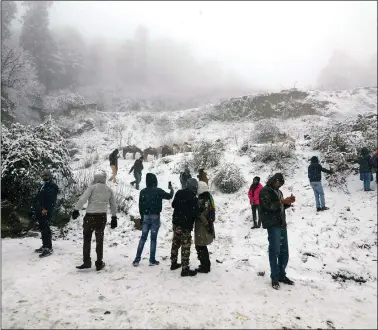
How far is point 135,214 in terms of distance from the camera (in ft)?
32.9

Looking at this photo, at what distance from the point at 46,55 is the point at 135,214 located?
25009mm

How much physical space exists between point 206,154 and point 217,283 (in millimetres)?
11545

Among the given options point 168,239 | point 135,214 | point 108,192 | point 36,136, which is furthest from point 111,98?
point 108,192

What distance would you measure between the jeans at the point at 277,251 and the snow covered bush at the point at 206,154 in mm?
10394

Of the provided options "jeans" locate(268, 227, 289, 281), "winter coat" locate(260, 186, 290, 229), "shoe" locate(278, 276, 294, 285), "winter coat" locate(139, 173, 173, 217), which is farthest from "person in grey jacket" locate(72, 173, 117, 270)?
"shoe" locate(278, 276, 294, 285)

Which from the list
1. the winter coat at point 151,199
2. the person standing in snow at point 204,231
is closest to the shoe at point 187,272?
the person standing in snow at point 204,231

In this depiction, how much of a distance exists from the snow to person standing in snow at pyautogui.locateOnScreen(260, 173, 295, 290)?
27 cm

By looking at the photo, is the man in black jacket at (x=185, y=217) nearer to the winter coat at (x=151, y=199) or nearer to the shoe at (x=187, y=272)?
the shoe at (x=187, y=272)

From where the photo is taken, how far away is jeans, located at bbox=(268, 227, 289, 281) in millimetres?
4957

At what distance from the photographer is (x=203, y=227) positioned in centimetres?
568

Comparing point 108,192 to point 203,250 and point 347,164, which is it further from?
point 347,164

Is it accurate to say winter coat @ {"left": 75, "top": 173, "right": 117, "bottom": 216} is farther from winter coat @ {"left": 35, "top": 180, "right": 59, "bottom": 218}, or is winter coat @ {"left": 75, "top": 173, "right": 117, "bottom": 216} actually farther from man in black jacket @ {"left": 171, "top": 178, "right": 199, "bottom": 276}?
man in black jacket @ {"left": 171, "top": 178, "right": 199, "bottom": 276}

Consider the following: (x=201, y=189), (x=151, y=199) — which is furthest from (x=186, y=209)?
(x=151, y=199)

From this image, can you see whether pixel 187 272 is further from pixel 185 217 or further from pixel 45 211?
pixel 45 211
